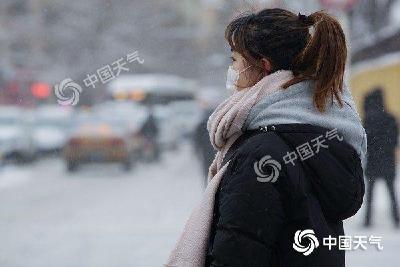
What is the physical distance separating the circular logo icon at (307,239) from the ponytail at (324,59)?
→ 11.3 inches

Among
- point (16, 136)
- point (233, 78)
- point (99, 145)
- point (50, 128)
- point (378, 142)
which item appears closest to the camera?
point (233, 78)

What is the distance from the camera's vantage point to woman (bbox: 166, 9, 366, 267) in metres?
1.47

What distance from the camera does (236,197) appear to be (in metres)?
1.47

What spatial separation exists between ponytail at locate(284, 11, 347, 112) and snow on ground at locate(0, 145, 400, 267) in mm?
3815

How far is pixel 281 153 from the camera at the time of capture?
149 centimetres

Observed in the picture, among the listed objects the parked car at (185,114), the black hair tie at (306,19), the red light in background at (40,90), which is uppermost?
the red light in background at (40,90)

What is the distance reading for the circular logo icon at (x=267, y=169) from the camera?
57.7 inches

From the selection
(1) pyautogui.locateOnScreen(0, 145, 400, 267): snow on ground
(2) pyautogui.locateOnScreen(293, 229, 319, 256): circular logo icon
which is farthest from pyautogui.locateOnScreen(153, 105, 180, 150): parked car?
(2) pyautogui.locateOnScreen(293, 229, 319, 256): circular logo icon

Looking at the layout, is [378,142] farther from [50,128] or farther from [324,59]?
[50,128]

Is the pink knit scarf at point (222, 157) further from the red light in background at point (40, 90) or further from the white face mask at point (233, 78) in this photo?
the red light in background at point (40, 90)

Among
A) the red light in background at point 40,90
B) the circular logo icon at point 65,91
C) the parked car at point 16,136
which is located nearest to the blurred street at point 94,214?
the parked car at point 16,136

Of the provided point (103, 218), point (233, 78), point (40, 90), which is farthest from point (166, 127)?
point (233, 78)

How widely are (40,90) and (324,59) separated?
19.5 m

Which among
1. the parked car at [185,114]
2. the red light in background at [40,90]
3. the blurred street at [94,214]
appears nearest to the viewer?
the blurred street at [94,214]
